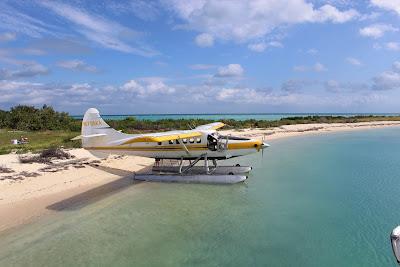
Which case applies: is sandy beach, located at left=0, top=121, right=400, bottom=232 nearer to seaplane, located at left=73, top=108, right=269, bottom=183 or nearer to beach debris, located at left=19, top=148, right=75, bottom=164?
beach debris, located at left=19, top=148, right=75, bottom=164

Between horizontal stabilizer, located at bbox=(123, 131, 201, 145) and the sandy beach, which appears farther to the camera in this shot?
horizontal stabilizer, located at bbox=(123, 131, 201, 145)

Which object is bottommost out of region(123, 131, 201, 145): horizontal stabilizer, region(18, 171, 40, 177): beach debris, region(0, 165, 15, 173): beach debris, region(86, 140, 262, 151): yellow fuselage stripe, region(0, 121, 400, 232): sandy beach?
region(0, 121, 400, 232): sandy beach

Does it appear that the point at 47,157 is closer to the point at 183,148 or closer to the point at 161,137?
the point at 183,148

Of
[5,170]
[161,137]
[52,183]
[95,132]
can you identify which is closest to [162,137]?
[161,137]

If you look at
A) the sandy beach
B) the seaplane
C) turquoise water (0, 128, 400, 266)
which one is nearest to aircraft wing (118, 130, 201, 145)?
the seaplane

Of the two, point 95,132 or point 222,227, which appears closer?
point 222,227

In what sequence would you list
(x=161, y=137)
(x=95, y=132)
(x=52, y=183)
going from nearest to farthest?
(x=161, y=137), (x=52, y=183), (x=95, y=132)

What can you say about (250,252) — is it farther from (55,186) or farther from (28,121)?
(28,121)

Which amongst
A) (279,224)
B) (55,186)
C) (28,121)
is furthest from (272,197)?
(28,121)
